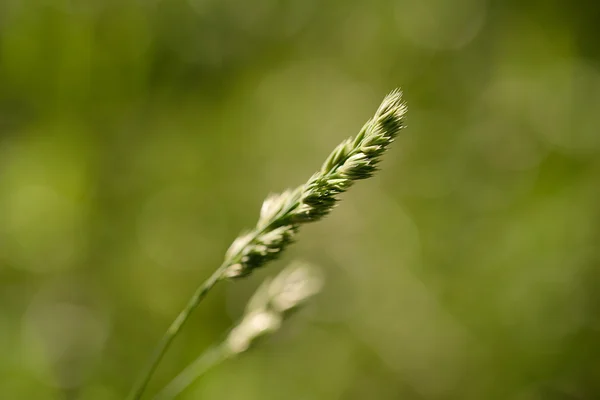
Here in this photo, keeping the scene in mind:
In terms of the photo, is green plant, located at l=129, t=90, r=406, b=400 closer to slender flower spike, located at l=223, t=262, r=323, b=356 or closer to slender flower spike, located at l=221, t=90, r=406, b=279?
slender flower spike, located at l=221, t=90, r=406, b=279

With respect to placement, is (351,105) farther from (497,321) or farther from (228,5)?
(497,321)

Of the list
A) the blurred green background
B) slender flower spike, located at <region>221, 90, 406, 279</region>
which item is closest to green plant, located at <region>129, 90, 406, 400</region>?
slender flower spike, located at <region>221, 90, 406, 279</region>

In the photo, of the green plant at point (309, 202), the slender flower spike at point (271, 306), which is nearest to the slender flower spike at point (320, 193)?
the green plant at point (309, 202)

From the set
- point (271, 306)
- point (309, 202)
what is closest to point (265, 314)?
point (271, 306)

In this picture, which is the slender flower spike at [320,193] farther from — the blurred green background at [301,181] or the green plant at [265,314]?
the blurred green background at [301,181]

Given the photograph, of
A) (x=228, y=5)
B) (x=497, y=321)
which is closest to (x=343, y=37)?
(x=228, y=5)

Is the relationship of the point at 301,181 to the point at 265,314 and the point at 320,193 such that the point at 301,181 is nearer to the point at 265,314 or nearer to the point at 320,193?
the point at 265,314
